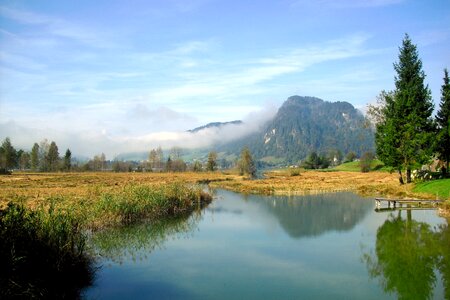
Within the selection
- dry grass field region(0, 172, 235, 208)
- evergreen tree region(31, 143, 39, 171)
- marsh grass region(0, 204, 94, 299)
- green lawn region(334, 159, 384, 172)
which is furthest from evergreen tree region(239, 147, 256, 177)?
marsh grass region(0, 204, 94, 299)

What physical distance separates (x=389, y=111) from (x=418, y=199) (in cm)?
1732

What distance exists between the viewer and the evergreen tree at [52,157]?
12912 cm

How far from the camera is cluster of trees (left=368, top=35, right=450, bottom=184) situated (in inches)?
1777

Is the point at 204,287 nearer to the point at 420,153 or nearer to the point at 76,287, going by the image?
the point at 76,287

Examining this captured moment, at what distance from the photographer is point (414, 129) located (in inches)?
1834

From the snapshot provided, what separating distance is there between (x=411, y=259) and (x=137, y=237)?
49.8ft

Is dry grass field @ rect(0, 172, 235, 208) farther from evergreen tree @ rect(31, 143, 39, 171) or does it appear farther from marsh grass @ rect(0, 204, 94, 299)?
evergreen tree @ rect(31, 143, 39, 171)

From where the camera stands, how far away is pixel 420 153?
148 feet

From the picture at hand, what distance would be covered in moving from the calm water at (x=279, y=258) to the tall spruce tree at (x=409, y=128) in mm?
13372

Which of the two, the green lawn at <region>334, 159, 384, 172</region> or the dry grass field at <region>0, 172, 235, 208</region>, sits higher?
the green lawn at <region>334, 159, 384, 172</region>

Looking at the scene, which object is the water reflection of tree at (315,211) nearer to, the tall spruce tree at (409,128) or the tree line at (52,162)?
the tall spruce tree at (409,128)

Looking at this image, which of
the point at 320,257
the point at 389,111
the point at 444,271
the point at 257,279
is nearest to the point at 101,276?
the point at 257,279

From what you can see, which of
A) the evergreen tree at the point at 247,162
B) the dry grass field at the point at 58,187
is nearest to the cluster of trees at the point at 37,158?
the dry grass field at the point at 58,187

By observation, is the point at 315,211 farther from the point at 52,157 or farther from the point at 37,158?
the point at 37,158
